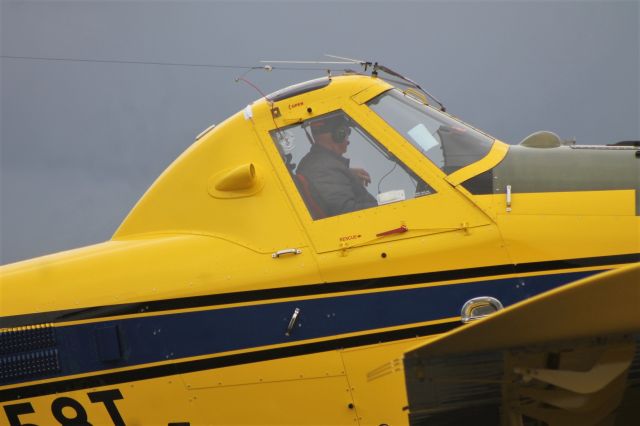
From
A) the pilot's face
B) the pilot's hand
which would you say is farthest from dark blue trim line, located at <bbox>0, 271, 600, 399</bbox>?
the pilot's face

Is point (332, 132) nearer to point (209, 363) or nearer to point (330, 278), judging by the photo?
point (330, 278)

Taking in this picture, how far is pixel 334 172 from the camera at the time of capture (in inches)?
226

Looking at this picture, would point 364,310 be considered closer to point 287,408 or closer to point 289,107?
point 287,408

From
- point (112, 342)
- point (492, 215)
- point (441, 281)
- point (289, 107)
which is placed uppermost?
point (289, 107)

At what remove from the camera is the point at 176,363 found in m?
5.40

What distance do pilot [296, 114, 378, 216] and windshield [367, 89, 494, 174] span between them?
1.04ft

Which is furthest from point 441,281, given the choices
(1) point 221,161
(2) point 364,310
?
(1) point 221,161

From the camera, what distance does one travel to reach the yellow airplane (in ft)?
16.5

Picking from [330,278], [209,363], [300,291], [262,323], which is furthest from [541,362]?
[209,363]

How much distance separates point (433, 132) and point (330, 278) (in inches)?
52.9

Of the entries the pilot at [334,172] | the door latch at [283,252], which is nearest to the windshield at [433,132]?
the pilot at [334,172]

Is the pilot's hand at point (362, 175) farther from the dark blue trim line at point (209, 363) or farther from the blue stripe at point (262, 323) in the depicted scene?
the dark blue trim line at point (209, 363)

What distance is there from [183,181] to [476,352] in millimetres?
2602

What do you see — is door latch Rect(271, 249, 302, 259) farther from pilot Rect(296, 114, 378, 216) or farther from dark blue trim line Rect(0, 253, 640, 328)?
pilot Rect(296, 114, 378, 216)
